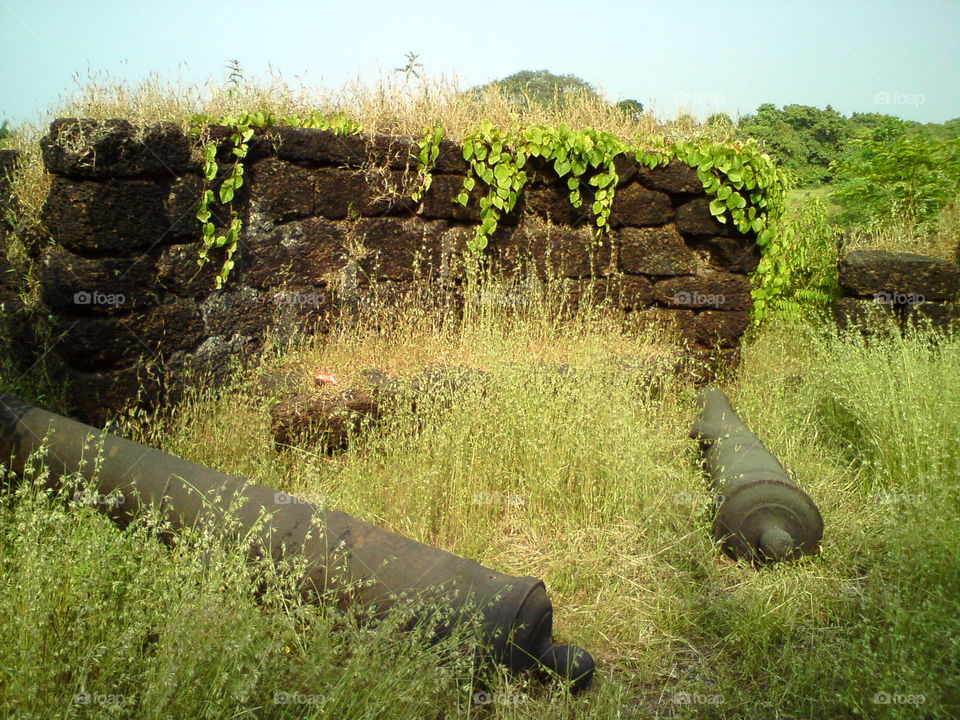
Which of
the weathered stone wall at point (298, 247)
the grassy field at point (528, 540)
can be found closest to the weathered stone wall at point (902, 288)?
the grassy field at point (528, 540)

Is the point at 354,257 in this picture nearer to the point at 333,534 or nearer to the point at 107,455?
the point at 107,455

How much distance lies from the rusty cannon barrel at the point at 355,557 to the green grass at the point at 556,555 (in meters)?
0.12

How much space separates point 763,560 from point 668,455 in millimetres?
1214

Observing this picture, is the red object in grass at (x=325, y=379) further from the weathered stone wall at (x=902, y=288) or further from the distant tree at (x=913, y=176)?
the distant tree at (x=913, y=176)

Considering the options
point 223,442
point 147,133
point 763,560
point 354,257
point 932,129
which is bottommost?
point 763,560

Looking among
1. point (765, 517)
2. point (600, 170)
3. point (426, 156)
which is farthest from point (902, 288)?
point (426, 156)

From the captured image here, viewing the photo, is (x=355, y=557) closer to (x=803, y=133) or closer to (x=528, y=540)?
(x=528, y=540)

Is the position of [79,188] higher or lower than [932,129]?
lower

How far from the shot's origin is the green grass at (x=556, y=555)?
236 centimetres

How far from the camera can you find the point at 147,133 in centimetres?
490

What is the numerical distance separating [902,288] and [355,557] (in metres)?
5.93

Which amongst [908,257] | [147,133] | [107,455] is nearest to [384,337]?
[147,133]

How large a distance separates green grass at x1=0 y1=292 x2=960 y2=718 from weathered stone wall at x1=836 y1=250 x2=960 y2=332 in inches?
41.2

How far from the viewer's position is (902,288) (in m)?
6.84
